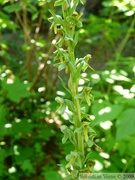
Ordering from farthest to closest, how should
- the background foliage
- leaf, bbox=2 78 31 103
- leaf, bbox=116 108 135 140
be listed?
leaf, bbox=2 78 31 103
the background foliage
leaf, bbox=116 108 135 140

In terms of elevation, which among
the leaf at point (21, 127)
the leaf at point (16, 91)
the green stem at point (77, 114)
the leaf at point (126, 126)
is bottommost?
the leaf at point (21, 127)

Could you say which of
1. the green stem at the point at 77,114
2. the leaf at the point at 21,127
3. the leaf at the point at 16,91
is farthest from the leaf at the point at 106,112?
the leaf at the point at 21,127

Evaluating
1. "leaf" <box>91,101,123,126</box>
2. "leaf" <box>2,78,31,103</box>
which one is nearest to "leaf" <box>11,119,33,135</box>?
"leaf" <box>2,78,31,103</box>

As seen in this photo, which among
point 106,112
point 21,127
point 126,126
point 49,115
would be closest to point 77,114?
point 126,126

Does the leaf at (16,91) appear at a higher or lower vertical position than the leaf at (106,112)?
higher

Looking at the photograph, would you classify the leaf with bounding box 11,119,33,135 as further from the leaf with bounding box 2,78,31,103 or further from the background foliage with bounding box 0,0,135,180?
the leaf with bounding box 2,78,31,103

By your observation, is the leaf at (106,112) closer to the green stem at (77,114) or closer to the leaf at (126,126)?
the leaf at (126,126)

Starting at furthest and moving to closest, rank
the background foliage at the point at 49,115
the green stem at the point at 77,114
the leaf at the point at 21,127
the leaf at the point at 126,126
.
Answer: the leaf at the point at 21,127, the background foliage at the point at 49,115, the leaf at the point at 126,126, the green stem at the point at 77,114

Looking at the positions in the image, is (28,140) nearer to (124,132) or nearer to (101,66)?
(124,132)

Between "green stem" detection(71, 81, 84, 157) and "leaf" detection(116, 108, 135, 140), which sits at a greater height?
"green stem" detection(71, 81, 84, 157)
